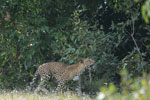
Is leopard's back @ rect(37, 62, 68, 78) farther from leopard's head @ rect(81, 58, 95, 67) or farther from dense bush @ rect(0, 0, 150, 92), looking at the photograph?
leopard's head @ rect(81, 58, 95, 67)

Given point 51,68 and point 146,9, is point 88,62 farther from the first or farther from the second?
point 146,9

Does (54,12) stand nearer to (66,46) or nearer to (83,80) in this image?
(66,46)

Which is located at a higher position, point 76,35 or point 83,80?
point 76,35

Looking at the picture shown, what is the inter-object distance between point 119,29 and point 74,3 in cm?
180

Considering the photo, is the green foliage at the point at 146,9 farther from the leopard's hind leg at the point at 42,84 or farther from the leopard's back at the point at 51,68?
the leopard's back at the point at 51,68

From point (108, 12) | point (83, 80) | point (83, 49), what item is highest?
point (108, 12)

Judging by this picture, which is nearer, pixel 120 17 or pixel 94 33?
pixel 94 33

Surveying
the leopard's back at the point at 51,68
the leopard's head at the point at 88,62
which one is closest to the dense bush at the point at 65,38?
the leopard's head at the point at 88,62

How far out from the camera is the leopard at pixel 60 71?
12.0m

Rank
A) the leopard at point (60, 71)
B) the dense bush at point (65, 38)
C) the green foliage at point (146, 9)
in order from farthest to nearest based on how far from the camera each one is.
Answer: the leopard at point (60, 71), the dense bush at point (65, 38), the green foliage at point (146, 9)

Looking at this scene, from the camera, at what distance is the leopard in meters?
12.0

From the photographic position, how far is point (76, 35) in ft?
38.1

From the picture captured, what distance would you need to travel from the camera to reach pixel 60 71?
12305 mm

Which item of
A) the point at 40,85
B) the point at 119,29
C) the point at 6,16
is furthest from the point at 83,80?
the point at 6,16
